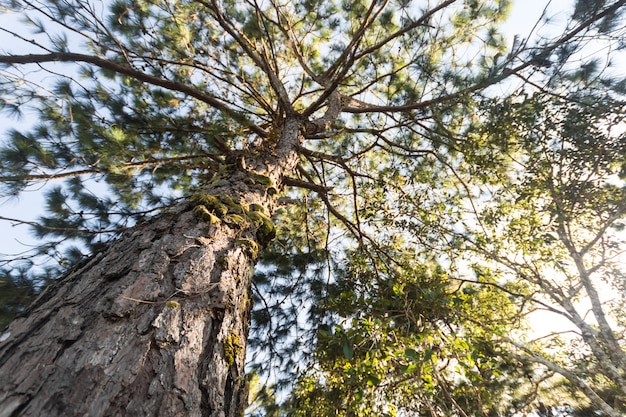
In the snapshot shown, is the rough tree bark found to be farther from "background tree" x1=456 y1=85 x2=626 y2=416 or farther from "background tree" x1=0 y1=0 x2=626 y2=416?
"background tree" x1=456 y1=85 x2=626 y2=416

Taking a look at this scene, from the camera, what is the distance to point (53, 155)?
232 cm

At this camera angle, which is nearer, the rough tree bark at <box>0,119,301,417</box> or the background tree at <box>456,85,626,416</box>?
the rough tree bark at <box>0,119,301,417</box>

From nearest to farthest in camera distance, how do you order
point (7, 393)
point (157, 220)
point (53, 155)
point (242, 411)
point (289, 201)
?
point (7, 393), point (242, 411), point (157, 220), point (53, 155), point (289, 201)

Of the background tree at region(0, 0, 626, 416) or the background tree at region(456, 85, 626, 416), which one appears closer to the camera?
the background tree at region(0, 0, 626, 416)

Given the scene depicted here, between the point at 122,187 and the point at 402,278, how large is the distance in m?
3.28

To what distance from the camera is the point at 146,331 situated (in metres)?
1.01

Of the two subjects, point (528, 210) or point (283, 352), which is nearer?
point (283, 352)

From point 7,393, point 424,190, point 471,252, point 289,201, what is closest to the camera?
point 7,393

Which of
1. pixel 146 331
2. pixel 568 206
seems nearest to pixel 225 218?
pixel 146 331

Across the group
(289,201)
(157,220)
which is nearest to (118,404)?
(157,220)

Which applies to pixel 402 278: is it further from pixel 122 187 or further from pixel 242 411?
pixel 122 187

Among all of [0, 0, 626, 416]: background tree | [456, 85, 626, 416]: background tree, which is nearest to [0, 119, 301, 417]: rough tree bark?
[0, 0, 626, 416]: background tree

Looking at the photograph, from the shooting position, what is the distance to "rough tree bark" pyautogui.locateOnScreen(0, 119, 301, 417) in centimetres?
80

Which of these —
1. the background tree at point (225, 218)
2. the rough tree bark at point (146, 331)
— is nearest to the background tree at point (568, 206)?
the background tree at point (225, 218)
